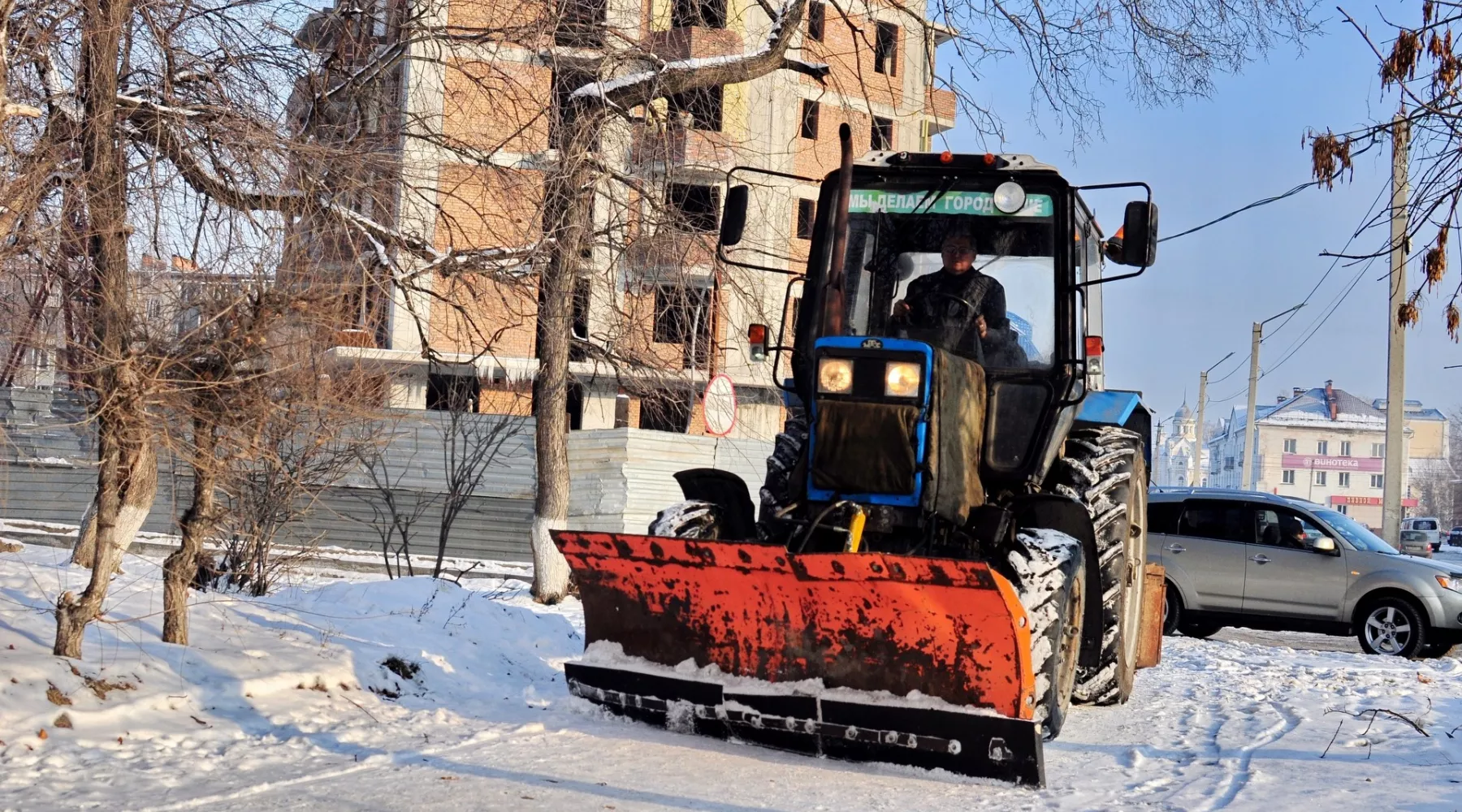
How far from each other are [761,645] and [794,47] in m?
7.38

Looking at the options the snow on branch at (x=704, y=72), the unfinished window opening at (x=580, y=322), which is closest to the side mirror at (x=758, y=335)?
the snow on branch at (x=704, y=72)

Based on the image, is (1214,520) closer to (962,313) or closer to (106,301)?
(962,313)

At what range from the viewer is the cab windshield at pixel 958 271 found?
7.26 meters

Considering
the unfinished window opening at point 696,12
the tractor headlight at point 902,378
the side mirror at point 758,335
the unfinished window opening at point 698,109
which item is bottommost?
the tractor headlight at point 902,378

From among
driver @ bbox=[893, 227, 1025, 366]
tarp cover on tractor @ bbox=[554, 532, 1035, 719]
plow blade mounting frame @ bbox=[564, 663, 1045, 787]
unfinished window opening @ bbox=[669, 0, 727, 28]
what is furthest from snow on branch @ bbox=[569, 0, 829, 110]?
plow blade mounting frame @ bbox=[564, 663, 1045, 787]

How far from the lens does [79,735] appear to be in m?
5.78

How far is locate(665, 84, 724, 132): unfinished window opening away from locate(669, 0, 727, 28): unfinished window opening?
1.97ft

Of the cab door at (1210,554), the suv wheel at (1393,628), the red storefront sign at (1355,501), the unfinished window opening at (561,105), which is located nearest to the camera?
the unfinished window opening at (561,105)

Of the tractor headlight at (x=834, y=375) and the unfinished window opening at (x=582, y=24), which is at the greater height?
the unfinished window opening at (x=582, y=24)

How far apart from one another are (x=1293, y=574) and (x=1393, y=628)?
1.08 metres

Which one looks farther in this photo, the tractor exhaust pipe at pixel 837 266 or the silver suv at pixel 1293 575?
the silver suv at pixel 1293 575

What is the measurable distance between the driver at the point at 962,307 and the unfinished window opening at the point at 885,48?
3.10m

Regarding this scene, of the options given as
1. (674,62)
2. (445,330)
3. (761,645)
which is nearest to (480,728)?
(761,645)

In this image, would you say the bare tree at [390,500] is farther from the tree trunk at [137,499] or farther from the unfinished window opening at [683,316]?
the tree trunk at [137,499]
